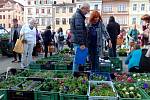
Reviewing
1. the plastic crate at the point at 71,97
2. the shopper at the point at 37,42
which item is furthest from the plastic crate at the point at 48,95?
the shopper at the point at 37,42

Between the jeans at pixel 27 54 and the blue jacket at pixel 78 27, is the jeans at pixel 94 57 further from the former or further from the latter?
the jeans at pixel 27 54

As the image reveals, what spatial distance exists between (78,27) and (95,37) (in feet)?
2.86

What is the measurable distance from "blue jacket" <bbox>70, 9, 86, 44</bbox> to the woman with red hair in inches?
20.2

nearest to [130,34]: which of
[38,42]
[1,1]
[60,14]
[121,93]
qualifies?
A: [38,42]

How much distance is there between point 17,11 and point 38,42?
3447 inches

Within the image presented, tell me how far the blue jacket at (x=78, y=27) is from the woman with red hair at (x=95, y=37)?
51 centimetres

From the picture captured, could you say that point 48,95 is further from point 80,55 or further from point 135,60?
point 135,60

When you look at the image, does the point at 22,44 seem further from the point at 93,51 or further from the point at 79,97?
the point at 79,97

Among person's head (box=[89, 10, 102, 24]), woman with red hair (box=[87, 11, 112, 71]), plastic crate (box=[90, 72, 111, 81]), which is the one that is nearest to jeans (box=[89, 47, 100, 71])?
woman with red hair (box=[87, 11, 112, 71])

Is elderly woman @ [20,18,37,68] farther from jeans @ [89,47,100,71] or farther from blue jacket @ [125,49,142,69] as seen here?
blue jacket @ [125,49,142,69]

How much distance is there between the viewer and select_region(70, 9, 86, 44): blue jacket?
823 cm

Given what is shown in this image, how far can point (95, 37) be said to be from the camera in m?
8.93

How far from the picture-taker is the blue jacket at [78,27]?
8.23 m

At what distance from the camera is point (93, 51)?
9047 mm
